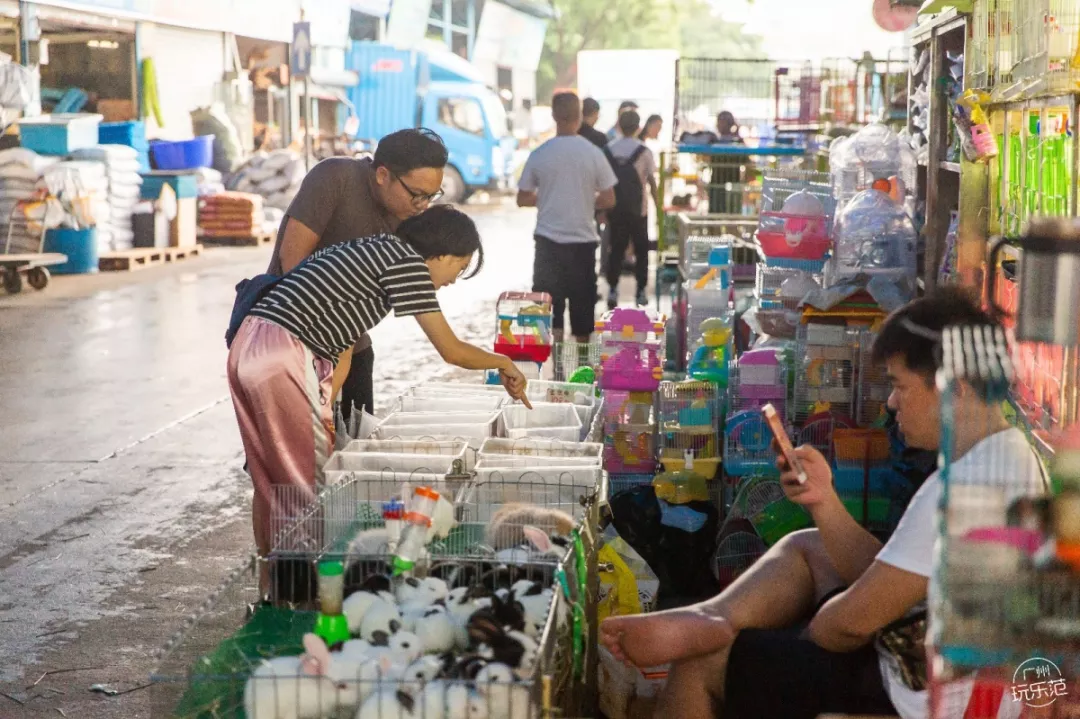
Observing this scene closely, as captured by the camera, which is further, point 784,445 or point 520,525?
point 520,525

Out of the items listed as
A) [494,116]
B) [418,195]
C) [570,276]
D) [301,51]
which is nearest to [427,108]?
[494,116]

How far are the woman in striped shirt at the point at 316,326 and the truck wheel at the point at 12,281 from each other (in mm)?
10965

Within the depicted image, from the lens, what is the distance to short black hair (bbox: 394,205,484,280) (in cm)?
445

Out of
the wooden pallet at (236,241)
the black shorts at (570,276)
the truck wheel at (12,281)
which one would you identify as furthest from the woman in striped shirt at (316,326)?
the wooden pallet at (236,241)

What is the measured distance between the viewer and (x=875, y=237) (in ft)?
20.6

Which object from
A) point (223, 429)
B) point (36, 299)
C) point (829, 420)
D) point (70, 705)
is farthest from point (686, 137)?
point (70, 705)

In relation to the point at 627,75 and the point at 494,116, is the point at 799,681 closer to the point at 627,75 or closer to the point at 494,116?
the point at 494,116

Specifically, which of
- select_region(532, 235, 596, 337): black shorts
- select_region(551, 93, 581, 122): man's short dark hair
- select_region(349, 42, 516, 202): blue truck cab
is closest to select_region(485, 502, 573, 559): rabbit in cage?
select_region(532, 235, 596, 337): black shorts

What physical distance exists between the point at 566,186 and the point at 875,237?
10.9ft

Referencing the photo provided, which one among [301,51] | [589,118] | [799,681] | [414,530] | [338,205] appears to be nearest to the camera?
[799,681]

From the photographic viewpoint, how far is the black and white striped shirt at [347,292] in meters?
4.38

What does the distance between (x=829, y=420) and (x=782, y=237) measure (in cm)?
124

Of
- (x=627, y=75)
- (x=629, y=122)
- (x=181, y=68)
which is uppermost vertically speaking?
(x=627, y=75)

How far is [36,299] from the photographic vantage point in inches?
553
